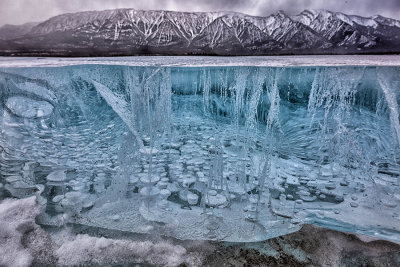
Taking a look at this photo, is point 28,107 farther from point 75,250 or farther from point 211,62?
point 75,250

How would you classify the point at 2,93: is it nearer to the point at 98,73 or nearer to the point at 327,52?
the point at 98,73

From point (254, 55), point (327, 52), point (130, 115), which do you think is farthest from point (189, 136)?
point (327, 52)

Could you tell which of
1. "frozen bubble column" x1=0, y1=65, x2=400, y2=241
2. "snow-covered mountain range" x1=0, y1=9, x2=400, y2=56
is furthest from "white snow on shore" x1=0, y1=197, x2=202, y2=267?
"snow-covered mountain range" x1=0, y1=9, x2=400, y2=56

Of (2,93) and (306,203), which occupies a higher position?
(2,93)

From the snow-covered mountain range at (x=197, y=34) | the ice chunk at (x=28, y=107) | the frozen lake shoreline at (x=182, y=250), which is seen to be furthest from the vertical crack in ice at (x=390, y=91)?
the ice chunk at (x=28, y=107)

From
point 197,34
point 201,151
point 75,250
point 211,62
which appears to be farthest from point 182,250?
point 197,34

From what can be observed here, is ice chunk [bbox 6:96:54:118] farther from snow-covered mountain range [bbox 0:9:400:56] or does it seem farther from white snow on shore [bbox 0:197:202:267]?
white snow on shore [bbox 0:197:202:267]
